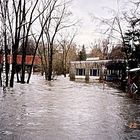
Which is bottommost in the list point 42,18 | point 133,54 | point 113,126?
point 113,126

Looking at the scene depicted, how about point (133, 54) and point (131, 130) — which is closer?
point (131, 130)

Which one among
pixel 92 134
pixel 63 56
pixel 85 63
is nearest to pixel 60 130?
pixel 92 134

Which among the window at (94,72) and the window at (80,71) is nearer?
the window at (94,72)

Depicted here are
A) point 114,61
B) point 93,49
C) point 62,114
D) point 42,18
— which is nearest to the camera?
point 62,114

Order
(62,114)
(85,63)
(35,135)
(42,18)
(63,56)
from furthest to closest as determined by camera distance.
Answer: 1. (63,56)
2. (85,63)
3. (42,18)
4. (62,114)
5. (35,135)

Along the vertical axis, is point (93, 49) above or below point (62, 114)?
above

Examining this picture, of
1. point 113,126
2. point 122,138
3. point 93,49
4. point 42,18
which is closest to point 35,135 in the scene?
point 122,138

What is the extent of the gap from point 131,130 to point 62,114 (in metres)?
3.65

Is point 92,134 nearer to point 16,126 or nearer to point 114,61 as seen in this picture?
point 16,126

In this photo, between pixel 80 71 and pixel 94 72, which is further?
pixel 80 71

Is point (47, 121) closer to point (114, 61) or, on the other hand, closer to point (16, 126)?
point (16, 126)

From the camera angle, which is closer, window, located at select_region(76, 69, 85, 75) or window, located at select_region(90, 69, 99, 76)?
window, located at select_region(90, 69, 99, 76)

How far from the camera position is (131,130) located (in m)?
10.1

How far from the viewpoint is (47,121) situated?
1124 centimetres
